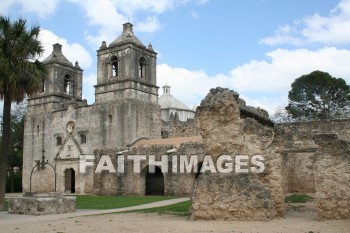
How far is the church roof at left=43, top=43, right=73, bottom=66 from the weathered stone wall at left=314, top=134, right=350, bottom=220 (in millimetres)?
30672

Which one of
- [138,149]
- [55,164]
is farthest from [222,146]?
[55,164]

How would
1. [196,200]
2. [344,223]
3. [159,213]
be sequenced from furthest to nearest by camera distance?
1. [159,213]
2. [196,200]
3. [344,223]

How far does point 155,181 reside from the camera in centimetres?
2973

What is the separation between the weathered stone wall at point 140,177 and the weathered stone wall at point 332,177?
12.2 meters

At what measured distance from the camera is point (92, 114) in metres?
34.5

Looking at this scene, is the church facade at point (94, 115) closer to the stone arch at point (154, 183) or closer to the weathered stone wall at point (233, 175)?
the stone arch at point (154, 183)

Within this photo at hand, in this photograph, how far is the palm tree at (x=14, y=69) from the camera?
18.0m

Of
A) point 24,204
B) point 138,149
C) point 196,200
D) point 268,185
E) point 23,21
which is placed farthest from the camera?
point 138,149

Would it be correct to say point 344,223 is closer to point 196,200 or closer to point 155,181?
point 196,200

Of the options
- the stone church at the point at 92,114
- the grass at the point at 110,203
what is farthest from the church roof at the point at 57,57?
the grass at the point at 110,203

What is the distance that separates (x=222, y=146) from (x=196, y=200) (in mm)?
1617

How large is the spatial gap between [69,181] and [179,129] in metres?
9.41

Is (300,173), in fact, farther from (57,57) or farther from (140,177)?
(57,57)

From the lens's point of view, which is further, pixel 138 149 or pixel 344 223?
pixel 138 149
